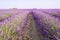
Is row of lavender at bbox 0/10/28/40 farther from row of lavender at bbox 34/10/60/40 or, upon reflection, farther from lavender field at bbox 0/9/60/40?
row of lavender at bbox 34/10/60/40

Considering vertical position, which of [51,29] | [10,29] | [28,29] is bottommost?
[28,29]

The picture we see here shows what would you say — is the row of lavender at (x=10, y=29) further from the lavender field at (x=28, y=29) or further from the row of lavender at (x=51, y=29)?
the row of lavender at (x=51, y=29)

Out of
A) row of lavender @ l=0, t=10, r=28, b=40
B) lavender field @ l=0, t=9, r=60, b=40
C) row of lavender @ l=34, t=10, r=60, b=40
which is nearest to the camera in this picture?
row of lavender @ l=0, t=10, r=28, b=40

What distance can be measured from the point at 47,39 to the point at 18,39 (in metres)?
2.27

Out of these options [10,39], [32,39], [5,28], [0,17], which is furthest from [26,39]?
[0,17]

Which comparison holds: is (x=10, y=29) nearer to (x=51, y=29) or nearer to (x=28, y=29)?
(x=51, y=29)

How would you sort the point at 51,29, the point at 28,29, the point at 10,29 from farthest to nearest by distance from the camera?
the point at 28,29 < the point at 51,29 < the point at 10,29

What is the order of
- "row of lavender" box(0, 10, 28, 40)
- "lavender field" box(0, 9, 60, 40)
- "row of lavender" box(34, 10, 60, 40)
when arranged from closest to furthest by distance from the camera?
1. "row of lavender" box(0, 10, 28, 40)
2. "lavender field" box(0, 9, 60, 40)
3. "row of lavender" box(34, 10, 60, 40)

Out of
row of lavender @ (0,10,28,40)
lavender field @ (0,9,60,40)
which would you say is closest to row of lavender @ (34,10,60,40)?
lavender field @ (0,9,60,40)

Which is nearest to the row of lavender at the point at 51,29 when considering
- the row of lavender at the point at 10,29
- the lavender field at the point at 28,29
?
the lavender field at the point at 28,29

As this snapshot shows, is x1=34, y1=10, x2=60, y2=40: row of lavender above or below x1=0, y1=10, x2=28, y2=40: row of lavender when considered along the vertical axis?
below

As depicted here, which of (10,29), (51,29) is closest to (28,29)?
(51,29)

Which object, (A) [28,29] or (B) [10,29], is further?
(A) [28,29]

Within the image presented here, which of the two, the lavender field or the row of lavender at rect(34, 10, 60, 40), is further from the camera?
the row of lavender at rect(34, 10, 60, 40)
